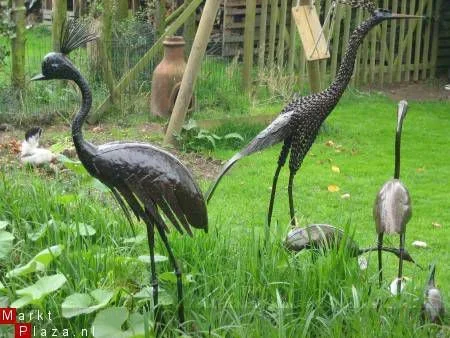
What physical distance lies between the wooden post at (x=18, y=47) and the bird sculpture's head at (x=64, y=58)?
617 cm

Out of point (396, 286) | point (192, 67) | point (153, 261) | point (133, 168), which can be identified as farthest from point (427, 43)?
point (133, 168)

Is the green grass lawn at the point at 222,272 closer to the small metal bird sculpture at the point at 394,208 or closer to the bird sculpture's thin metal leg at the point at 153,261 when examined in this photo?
the bird sculpture's thin metal leg at the point at 153,261

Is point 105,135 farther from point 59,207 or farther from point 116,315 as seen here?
point 116,315

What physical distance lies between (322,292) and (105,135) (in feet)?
16.5

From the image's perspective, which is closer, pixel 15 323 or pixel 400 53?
pixel 15 323

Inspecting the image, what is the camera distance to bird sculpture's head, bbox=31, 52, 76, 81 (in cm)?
320

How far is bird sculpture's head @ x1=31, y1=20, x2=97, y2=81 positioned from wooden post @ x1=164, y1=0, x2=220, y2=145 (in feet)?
13.0

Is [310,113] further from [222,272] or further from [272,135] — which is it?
[222,272]

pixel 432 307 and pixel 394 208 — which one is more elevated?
pixel 394 208

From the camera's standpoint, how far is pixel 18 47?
9.28m

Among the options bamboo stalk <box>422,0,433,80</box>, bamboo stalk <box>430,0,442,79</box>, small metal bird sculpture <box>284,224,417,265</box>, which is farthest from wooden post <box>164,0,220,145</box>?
bamboo stalk <box>430,0,442,79</box>

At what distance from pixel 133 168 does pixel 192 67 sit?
4316 millimetres

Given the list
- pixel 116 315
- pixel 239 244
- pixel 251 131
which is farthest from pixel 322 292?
pixel 251 131

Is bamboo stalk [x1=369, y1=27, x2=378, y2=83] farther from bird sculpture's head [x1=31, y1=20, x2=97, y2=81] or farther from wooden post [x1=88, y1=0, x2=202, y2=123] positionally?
bird sculpture's head [x1=31, y1=20, x2=97, y2=81]
